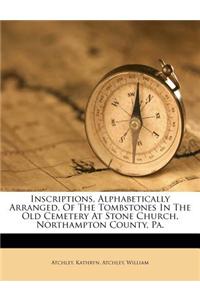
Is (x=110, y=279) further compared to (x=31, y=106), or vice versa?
(x=31, y=106)

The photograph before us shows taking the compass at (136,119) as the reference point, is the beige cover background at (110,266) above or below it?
below

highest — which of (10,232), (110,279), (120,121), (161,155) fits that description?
(120,121)

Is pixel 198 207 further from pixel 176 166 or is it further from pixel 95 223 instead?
pixel 95 223

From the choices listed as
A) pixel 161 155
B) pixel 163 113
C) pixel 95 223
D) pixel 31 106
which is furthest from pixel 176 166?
pixel 31 106

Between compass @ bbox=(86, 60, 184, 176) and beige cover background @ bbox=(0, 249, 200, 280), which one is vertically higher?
compass @ bbox=(86, 60, 184, 176)

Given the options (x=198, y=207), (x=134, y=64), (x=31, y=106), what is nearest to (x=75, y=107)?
(x=31, y=106)

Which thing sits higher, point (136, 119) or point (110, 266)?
point (136, 119)

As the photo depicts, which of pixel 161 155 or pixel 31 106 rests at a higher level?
pixel 31 106
